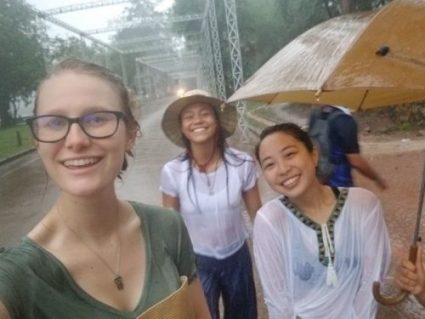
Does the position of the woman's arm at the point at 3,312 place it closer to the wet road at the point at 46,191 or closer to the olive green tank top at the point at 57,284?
the olive green tank top at the point at 57,284

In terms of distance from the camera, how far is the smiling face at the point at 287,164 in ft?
6.79

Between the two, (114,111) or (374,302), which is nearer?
(114,111)

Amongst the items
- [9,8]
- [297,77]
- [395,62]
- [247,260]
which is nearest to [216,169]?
[247,260]

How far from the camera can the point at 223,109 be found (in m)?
2.92

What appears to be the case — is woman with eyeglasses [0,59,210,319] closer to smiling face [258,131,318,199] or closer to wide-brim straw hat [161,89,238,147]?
smiling face [258,131,318,199]

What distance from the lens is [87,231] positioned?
1384 millimetres

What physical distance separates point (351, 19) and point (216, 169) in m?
1.26

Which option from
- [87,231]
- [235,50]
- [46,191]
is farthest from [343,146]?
[235,50]

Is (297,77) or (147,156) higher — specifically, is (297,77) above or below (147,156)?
above

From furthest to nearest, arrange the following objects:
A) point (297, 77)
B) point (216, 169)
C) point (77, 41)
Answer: point (77, 41), point (216, 169), point (297, 77)

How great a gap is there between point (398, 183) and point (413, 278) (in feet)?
16.7

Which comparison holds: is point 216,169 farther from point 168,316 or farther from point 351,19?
point 168,316

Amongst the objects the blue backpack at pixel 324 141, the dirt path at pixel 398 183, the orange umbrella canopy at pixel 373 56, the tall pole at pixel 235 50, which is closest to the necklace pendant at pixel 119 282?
the orange umbrella canopy at pixel 373 56

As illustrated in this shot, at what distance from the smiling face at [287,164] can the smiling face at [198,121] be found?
2.50ft
